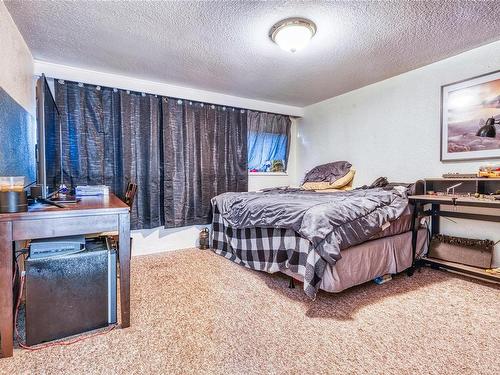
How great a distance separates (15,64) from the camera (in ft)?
6.98

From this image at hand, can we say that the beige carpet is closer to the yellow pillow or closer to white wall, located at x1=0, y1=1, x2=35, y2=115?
the yellow pillow

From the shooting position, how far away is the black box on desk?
1.43m

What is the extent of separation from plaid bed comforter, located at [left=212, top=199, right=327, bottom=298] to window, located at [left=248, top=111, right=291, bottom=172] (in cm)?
135

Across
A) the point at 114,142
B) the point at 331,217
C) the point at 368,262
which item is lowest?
the point at 368,262

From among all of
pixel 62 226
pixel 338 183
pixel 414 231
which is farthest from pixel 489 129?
pixel 62 226

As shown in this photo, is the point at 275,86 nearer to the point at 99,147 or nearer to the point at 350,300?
the point at 99,147

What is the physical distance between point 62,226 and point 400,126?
11.5 ft

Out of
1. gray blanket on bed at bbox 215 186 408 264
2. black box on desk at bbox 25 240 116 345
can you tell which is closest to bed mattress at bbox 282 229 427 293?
gray blanket on bed at bbox 215 186 408 264

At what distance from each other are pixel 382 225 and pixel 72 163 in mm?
3207

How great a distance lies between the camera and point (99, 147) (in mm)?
3014

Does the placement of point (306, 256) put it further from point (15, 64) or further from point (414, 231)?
point (15, 64)

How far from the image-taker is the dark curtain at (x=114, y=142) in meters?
2.90

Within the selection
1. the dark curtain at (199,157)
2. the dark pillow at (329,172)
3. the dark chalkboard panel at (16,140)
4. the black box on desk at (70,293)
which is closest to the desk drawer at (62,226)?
the black box on desk at (70,293)

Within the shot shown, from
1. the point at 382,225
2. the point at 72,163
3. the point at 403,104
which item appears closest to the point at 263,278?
the point at 382,225
